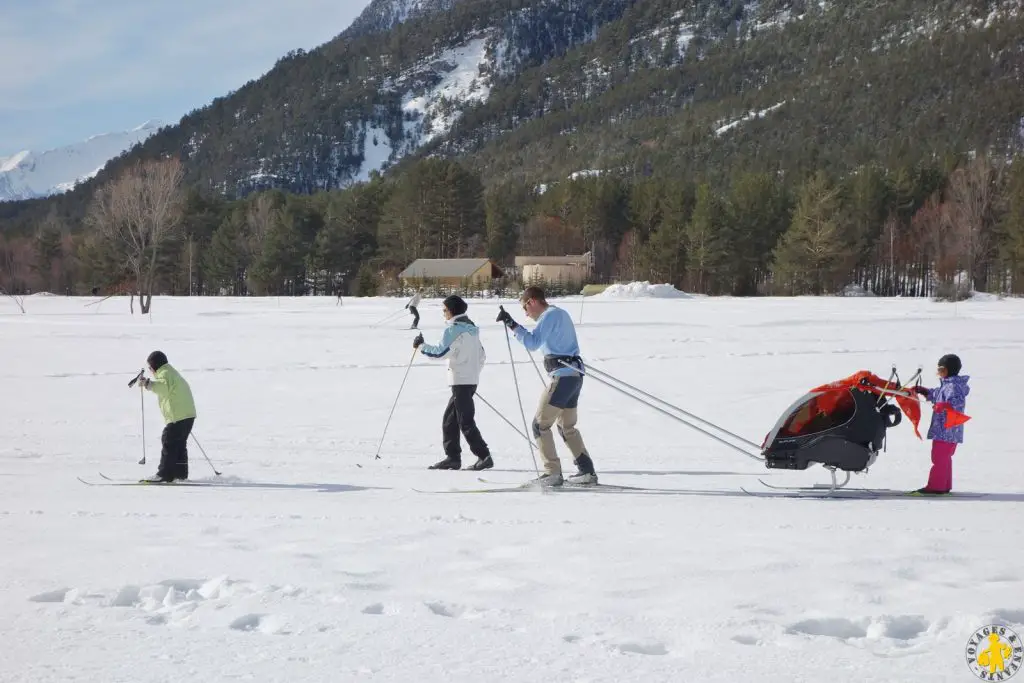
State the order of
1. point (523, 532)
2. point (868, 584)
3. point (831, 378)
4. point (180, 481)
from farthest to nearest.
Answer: point (831, 378) → point (180, 481) → point (523, 532) → point (868, 584)

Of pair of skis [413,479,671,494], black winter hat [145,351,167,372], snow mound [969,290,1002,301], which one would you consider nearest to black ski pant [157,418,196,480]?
black winter hat [145,351,167,372]

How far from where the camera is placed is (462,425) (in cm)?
912

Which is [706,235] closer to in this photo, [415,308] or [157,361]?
[415,308]

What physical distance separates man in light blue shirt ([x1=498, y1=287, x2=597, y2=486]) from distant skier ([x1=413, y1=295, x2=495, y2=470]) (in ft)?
4.64

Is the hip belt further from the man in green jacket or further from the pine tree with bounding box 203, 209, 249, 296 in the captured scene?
the pine tree with bounding box 203, 209, 249, 296

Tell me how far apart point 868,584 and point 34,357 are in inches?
856

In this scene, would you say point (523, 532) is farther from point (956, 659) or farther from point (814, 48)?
point (814, 48)

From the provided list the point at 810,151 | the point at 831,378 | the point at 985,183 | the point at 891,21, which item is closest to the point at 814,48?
the point at 891,21

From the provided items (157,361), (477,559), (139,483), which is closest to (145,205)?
(157,361)

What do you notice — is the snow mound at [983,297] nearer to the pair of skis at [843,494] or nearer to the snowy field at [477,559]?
the snowy field at [477,559]

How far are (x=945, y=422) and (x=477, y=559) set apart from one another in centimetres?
435

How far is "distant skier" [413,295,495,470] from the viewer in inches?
351

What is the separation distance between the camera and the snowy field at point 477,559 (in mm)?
3832

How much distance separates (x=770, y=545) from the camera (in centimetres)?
554
